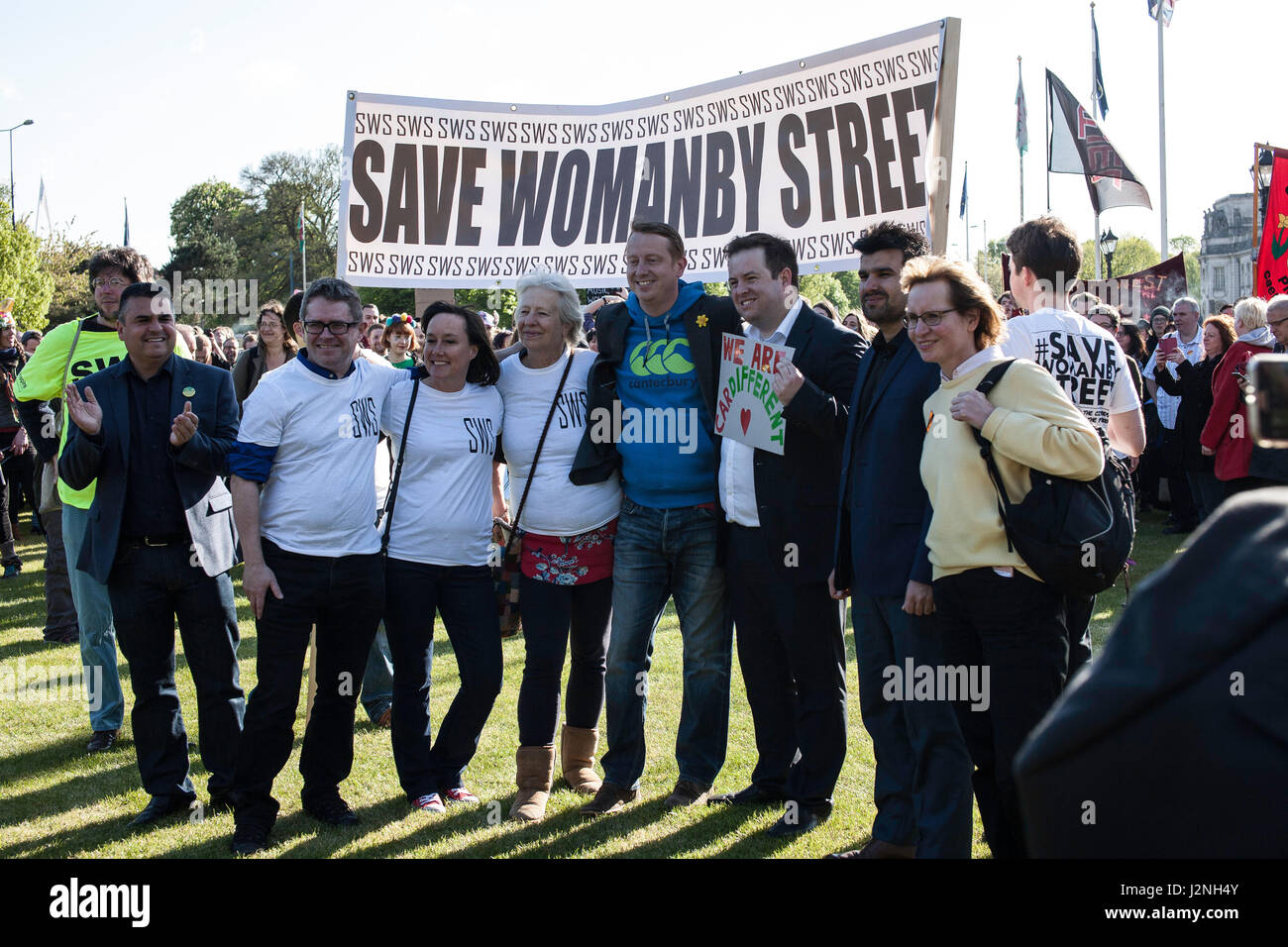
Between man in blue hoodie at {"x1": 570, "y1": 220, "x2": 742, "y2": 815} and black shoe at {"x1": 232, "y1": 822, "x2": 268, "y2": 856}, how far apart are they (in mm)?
1406

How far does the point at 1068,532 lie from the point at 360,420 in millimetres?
2955

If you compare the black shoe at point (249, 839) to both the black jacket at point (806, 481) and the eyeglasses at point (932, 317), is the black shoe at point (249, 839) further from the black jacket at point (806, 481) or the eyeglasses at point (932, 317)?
the eyeglasses at point (932, 317)

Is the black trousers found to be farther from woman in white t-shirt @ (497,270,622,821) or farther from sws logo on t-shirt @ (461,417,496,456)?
sws logo on t-shirt @ (461,417,496,456)

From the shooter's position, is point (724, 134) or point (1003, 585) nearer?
point (1003, 585)

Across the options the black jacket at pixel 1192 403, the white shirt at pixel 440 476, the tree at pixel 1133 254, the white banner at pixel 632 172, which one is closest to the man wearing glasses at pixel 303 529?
the white shirt at pixel 440 476

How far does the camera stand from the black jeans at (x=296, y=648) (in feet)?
15.6

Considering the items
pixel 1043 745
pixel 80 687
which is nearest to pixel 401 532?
pixel 80 687

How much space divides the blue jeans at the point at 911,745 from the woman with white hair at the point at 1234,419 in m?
5.54

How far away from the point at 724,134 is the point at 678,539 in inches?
137

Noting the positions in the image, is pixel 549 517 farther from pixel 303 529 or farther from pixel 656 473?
pixel 303 529

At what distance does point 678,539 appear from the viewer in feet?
16.5
